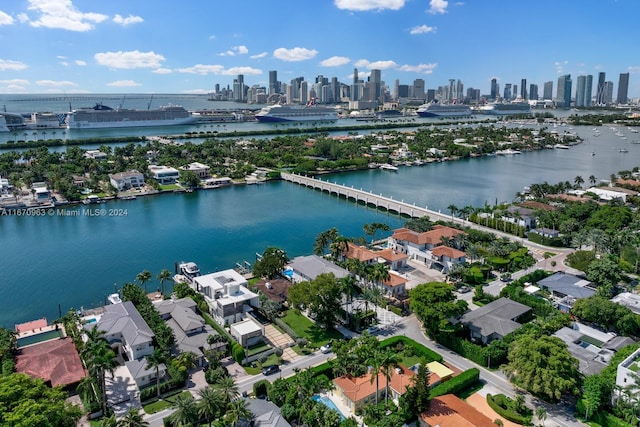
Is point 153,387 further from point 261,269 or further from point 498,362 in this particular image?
point 498,362

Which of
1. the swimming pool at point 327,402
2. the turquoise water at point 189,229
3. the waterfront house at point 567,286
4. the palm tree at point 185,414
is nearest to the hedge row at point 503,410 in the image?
the swimming pool at point 327,402

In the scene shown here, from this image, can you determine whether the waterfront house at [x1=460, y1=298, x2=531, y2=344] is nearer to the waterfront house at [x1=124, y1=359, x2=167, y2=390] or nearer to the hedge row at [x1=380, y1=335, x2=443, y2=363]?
the hedge row at [x1=380, y1=335, x2=443, y2=363]

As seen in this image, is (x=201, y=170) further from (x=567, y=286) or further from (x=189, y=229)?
(x=567, y=286)

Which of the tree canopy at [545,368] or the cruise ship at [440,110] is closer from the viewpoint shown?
the tree canopy at [545,368]

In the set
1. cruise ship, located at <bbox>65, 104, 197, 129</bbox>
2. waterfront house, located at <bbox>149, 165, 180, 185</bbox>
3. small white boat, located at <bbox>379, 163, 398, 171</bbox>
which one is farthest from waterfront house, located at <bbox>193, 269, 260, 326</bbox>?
cruise ship, located at <bbox>65, 104, 197, 129</bbox>

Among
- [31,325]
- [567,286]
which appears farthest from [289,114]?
[31,325]

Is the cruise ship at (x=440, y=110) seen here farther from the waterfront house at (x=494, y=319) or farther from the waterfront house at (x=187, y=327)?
the waterfront house at (x=187, y=327)

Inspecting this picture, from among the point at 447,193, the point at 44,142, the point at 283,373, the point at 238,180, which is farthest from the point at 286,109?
the point at 283,373
